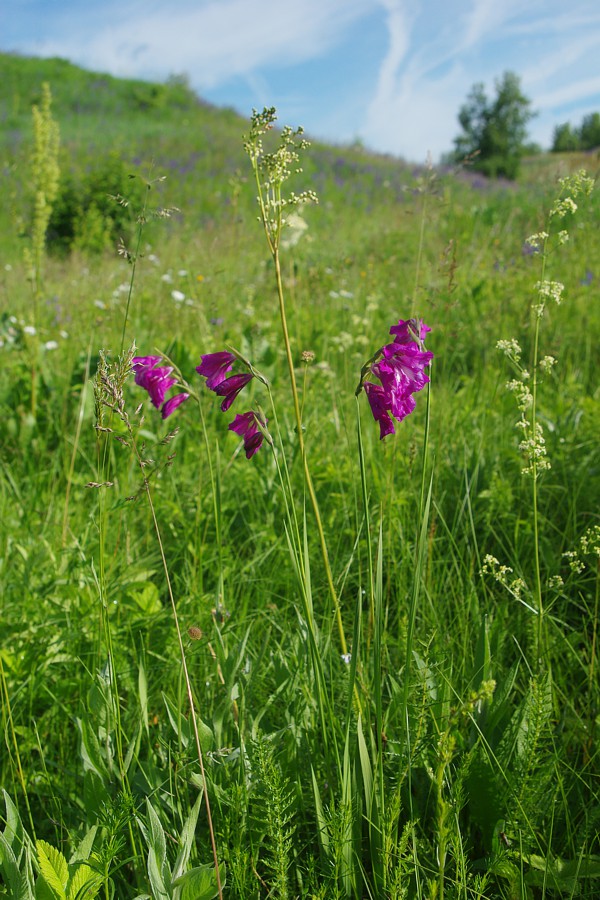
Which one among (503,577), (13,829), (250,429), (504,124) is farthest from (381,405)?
(504,124)

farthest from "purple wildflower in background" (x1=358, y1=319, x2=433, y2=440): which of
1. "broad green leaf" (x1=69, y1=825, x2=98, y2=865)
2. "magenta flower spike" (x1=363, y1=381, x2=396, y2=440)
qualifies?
"broad green leaf" (x1=69, y1=825, x2=98, y2=865)

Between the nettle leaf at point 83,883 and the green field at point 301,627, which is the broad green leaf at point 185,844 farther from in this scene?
the nettle leaf at point 83,883

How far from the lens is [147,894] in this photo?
106 cm

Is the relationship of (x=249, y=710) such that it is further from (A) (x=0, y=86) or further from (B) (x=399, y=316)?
(A) (x=0, y=86)

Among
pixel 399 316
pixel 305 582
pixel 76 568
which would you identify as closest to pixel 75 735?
pixel 76 568

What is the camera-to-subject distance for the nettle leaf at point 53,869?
36.0 inches

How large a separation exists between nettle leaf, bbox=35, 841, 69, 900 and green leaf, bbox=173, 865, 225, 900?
17cm

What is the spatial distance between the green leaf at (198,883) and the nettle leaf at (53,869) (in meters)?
0.17

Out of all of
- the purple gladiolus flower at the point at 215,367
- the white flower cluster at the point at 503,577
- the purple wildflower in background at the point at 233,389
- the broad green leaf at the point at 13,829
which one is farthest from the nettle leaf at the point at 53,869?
the white flower cluster at the point at 503,577

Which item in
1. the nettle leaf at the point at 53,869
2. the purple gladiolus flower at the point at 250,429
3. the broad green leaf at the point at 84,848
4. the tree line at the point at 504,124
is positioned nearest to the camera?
the nettle leaf at the point at 53,869

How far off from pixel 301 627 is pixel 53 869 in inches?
22.0

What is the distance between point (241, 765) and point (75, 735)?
0.53 m

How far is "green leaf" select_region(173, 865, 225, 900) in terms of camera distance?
3.24 feet

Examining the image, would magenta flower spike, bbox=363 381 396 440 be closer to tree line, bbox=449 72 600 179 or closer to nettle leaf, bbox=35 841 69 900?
nettle leaf, bbox=35 841 69 900
